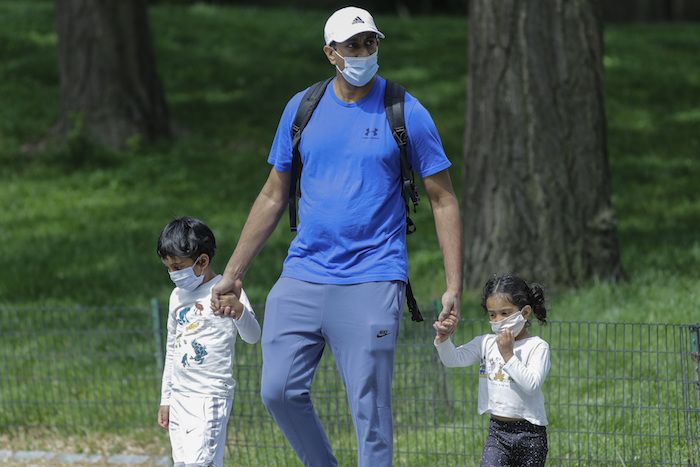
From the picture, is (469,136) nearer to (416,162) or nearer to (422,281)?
(422,281)

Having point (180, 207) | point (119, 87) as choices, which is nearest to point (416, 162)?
point (180, 207)

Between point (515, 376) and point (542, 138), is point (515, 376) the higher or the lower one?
the lower one

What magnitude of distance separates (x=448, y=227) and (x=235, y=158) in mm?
9692

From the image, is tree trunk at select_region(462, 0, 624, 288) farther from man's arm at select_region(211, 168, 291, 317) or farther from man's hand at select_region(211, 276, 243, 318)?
man's hand at select_region(211, 276, 243, 318)

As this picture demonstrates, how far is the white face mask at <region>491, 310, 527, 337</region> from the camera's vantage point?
364cm

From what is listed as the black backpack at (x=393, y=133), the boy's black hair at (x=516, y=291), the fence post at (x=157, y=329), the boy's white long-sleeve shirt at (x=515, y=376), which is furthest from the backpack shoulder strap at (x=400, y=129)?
the fence post at (x=157, y=329)

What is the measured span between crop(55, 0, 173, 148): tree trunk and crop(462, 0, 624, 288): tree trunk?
6.78 m

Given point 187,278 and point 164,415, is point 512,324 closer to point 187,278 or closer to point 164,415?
point 187,278

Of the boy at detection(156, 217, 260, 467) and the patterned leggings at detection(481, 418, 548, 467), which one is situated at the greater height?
the boy at detection(156, 217, 260, 467)

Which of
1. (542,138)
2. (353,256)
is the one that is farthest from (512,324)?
(542,138)

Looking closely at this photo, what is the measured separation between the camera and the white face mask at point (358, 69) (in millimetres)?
3553

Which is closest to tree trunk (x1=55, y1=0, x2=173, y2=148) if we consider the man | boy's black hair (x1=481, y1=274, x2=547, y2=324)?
the man

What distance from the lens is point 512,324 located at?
3.65m

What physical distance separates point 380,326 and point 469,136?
171 inches
